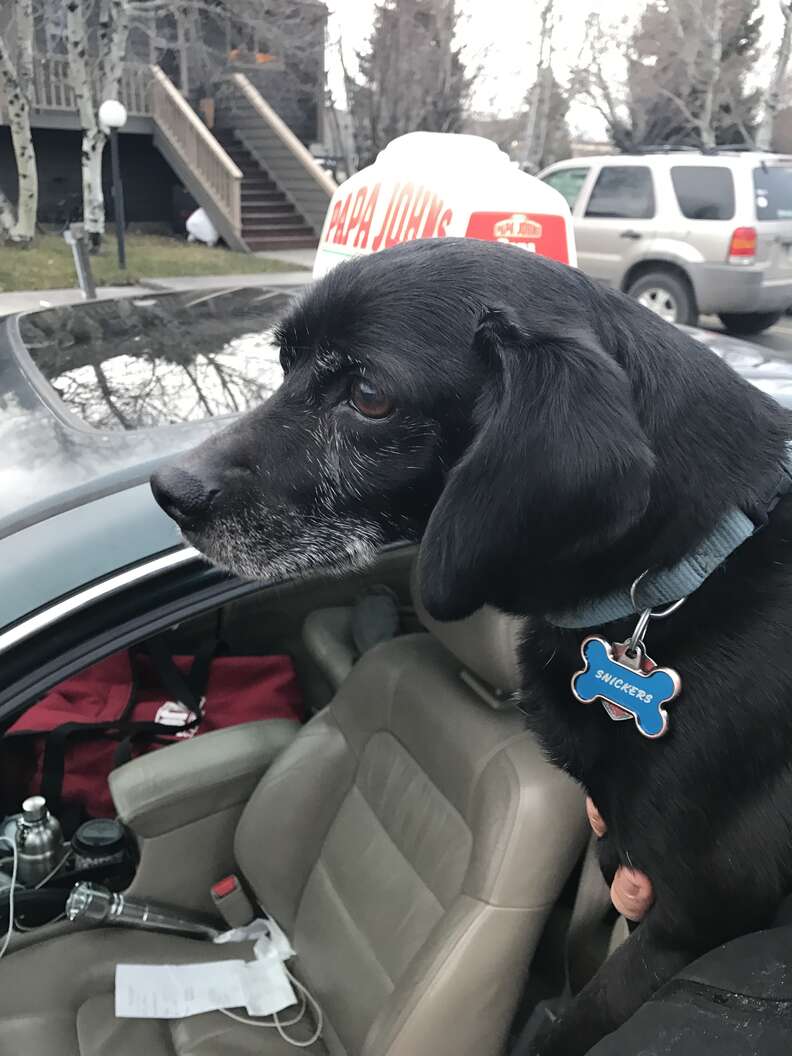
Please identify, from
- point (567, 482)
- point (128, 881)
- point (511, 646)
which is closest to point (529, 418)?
point (567, 482)

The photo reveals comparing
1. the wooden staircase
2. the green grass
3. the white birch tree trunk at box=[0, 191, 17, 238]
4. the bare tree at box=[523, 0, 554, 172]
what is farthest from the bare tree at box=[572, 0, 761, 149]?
the white birch tree trunk at box=[0, 191, 17, 238]

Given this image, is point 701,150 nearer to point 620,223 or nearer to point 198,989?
point 620,223

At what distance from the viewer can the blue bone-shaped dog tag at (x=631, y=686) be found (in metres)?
1.36

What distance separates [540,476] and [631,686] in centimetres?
37

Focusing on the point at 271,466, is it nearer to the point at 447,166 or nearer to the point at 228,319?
the point at 447,166

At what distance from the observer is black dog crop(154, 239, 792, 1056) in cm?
130

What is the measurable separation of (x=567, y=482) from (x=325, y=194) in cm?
1903

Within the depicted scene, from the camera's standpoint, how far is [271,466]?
162 centimetres

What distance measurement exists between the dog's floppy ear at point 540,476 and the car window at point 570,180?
1118 cm

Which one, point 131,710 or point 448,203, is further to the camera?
point 131,710

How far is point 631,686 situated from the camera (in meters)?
1.38

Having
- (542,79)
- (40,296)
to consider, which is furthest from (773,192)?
(542,79)

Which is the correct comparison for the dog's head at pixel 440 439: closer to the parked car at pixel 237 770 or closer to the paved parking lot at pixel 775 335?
the parked car at pixel 237 770

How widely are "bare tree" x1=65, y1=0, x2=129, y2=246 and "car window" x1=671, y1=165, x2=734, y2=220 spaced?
9.41 meters
